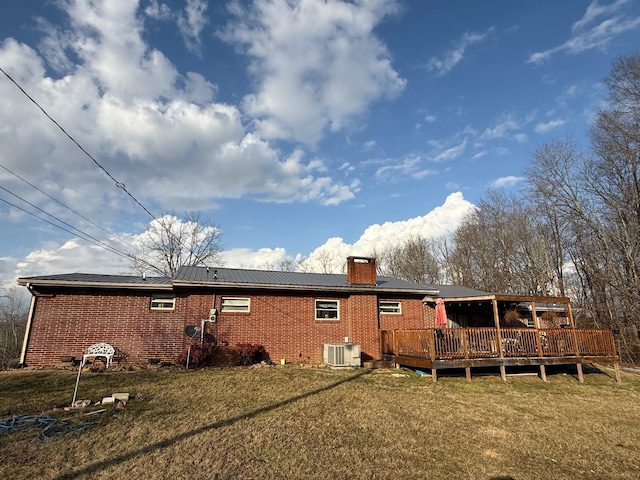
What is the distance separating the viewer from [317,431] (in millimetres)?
5781

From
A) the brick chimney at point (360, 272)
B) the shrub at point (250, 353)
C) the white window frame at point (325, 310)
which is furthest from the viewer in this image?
the brick chimney at point (360, 272)

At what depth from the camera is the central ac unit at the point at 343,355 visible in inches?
496

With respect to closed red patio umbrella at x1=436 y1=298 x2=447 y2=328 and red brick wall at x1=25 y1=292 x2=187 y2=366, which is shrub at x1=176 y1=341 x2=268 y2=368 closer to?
red brick wall at x1=25 y1=292 x2=187 y2=366

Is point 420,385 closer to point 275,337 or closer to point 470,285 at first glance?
point 275,337

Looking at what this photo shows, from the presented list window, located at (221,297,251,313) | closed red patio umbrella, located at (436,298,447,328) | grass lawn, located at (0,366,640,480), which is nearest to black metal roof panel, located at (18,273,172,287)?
window, located at (221,297,251,313)

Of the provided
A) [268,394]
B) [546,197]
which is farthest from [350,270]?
[546,197]

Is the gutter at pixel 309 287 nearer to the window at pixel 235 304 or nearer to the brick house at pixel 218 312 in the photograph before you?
the brick house at pixel 218 312

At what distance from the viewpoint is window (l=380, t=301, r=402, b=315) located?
14789 mm

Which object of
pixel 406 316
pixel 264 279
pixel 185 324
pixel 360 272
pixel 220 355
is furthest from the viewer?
pixel 406 316

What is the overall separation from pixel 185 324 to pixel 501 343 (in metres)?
10.7

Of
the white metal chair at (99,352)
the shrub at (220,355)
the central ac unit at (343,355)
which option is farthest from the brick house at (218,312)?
the white metal chair at (99,352)

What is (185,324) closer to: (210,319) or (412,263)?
(210,319)

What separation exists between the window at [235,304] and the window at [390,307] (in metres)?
5.51

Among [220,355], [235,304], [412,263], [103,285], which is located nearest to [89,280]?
[103,285]
